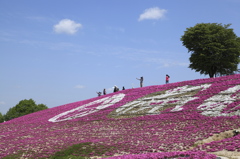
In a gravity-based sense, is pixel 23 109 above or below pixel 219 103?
below

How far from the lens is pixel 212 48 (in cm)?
6031

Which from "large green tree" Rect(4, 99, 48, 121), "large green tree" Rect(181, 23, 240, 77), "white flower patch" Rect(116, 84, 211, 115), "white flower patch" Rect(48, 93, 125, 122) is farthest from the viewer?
"large green tree" Rect(4, 99, 48, 121)

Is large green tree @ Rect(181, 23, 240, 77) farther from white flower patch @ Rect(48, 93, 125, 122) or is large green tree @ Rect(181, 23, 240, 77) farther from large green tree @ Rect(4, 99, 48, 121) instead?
large green tree @ Rect(4, 99, 48, 121)

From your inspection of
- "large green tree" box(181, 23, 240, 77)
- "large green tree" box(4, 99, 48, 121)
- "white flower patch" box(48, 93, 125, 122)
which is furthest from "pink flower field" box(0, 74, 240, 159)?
"large green tree" box(4, 99, 48, 121)

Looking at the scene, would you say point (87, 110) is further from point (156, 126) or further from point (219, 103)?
point (219, 103)

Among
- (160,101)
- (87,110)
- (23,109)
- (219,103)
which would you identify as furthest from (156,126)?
(23,109)

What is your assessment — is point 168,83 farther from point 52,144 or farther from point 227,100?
point 52,144

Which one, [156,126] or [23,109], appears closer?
[156,126]

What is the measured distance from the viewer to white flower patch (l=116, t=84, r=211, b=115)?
107ft

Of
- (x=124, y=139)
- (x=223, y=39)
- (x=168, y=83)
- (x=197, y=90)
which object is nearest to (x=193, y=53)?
(x=223, y=39)

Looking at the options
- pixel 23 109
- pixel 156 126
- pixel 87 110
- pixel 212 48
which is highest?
pixel 212 48

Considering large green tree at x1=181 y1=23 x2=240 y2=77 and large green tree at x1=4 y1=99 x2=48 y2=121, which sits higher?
large green tree at x1=181 y1=23 x2=240 y2=77

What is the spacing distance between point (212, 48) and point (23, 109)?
6333 centimetres

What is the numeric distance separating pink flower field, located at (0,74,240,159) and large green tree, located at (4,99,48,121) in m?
52.3
